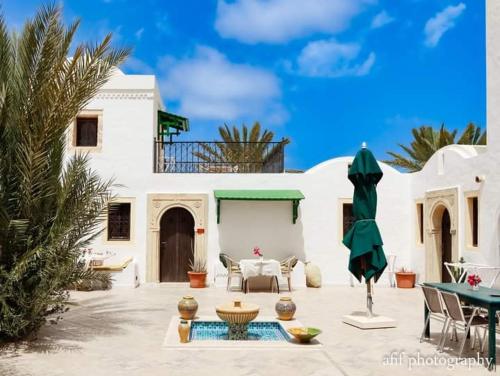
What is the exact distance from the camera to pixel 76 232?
7.73 metres

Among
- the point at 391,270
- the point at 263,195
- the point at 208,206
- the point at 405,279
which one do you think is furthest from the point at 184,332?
the point at 391,270

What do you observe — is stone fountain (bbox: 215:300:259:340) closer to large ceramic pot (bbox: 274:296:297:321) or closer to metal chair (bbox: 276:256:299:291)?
large ceramic pot (bbox: 274:296:297:321)

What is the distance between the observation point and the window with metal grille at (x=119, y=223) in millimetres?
14734

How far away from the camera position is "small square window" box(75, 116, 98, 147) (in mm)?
15070

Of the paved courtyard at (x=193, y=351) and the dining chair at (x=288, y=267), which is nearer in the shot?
the paved courtyard at (x=193, y=351)

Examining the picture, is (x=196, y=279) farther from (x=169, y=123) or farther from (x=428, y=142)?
(x=428, y=142)

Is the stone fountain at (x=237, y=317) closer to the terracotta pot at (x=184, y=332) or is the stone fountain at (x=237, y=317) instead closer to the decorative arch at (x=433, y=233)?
the terracotta pot at (x=184, y=332)

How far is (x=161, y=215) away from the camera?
14703 millimetres

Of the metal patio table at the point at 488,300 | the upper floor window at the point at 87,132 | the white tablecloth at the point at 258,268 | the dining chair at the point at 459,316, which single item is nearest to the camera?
the metal patio table at the point at 488,300

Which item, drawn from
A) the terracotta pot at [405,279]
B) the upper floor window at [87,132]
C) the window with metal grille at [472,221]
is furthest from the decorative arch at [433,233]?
the upper floor window at [87,132]

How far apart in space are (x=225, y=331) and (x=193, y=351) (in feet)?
4.85

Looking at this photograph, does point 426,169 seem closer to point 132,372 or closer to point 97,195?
point 97,195

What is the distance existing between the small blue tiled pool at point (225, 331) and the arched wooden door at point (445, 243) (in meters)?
6.26

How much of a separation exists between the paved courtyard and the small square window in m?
5.76
